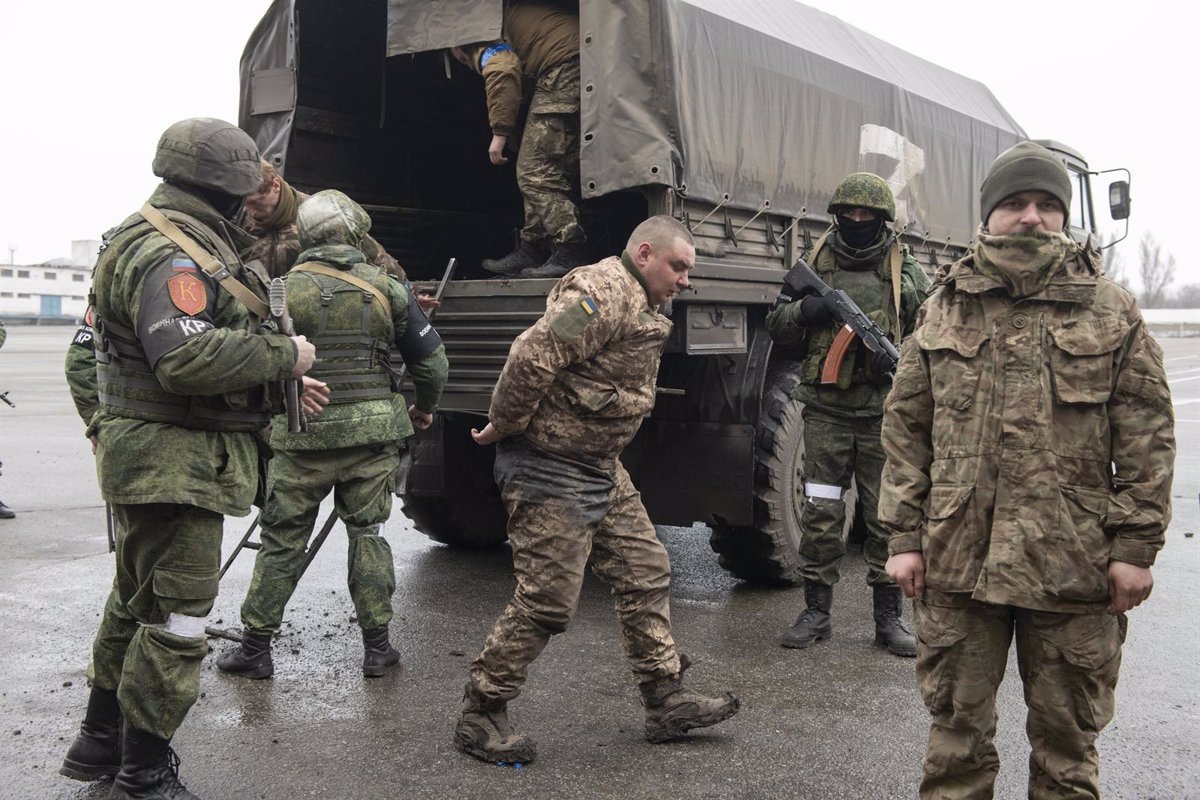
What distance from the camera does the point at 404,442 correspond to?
479cm

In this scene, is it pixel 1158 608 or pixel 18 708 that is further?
pixel 1158 608

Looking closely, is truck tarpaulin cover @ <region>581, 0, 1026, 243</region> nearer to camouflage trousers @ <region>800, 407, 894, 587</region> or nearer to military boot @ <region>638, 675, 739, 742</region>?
camouflage trousers @ <region>800, 407, 894, 587</region>

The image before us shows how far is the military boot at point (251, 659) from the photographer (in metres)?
4.23

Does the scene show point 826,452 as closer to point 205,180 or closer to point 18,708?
point 205,180

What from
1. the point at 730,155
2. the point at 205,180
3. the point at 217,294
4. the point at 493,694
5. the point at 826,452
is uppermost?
the point at 730,155

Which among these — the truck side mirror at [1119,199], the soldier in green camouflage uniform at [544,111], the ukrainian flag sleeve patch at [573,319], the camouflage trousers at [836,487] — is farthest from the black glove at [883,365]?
the truck side mirror at [1119,199]

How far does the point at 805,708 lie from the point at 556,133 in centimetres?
286

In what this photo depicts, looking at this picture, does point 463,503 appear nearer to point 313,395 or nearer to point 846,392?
point 846,392

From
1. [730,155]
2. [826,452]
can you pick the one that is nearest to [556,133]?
[730,155]

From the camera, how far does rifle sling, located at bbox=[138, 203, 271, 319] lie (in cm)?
306

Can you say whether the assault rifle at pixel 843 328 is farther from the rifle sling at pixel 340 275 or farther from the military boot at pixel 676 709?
the rifle sling at pixel 340 275

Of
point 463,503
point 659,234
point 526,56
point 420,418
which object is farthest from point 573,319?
point 463,503

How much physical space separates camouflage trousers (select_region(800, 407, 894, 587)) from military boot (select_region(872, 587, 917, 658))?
0.07 metres

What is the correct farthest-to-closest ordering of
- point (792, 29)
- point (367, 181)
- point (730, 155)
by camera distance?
1. point (367, 181)
2. point (792, 29)
3. point (730, 155)
